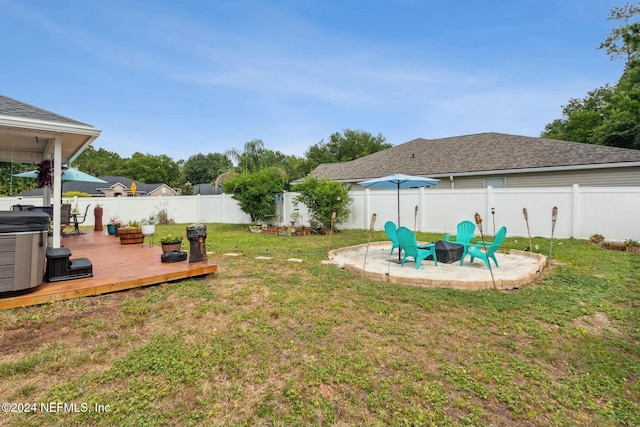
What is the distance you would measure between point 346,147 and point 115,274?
112 ft

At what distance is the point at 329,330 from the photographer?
10.6 ft

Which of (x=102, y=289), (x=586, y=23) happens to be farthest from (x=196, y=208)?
(x=586, y=23)

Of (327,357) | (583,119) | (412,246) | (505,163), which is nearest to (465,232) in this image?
(412,246)

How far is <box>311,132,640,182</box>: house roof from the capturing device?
11.4m

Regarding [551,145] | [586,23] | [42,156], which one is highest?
[586,23]

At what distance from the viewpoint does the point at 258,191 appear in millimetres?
13289

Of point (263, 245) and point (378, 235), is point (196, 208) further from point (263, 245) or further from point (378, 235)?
point (378, 235)

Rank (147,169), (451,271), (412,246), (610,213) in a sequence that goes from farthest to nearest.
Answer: (147,169), (610,213), (412,246), (451,271)

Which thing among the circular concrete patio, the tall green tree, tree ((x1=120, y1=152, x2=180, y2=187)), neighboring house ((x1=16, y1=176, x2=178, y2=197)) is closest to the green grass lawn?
the circular concrete patio

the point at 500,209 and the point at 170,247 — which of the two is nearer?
the point at 170,247

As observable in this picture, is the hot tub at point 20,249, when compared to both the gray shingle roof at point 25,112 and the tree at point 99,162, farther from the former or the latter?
the tree at point 99,162

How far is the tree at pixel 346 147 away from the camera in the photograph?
36.5 metres

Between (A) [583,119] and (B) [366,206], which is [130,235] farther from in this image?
(A) [583,119]

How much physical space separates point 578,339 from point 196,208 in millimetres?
18011
